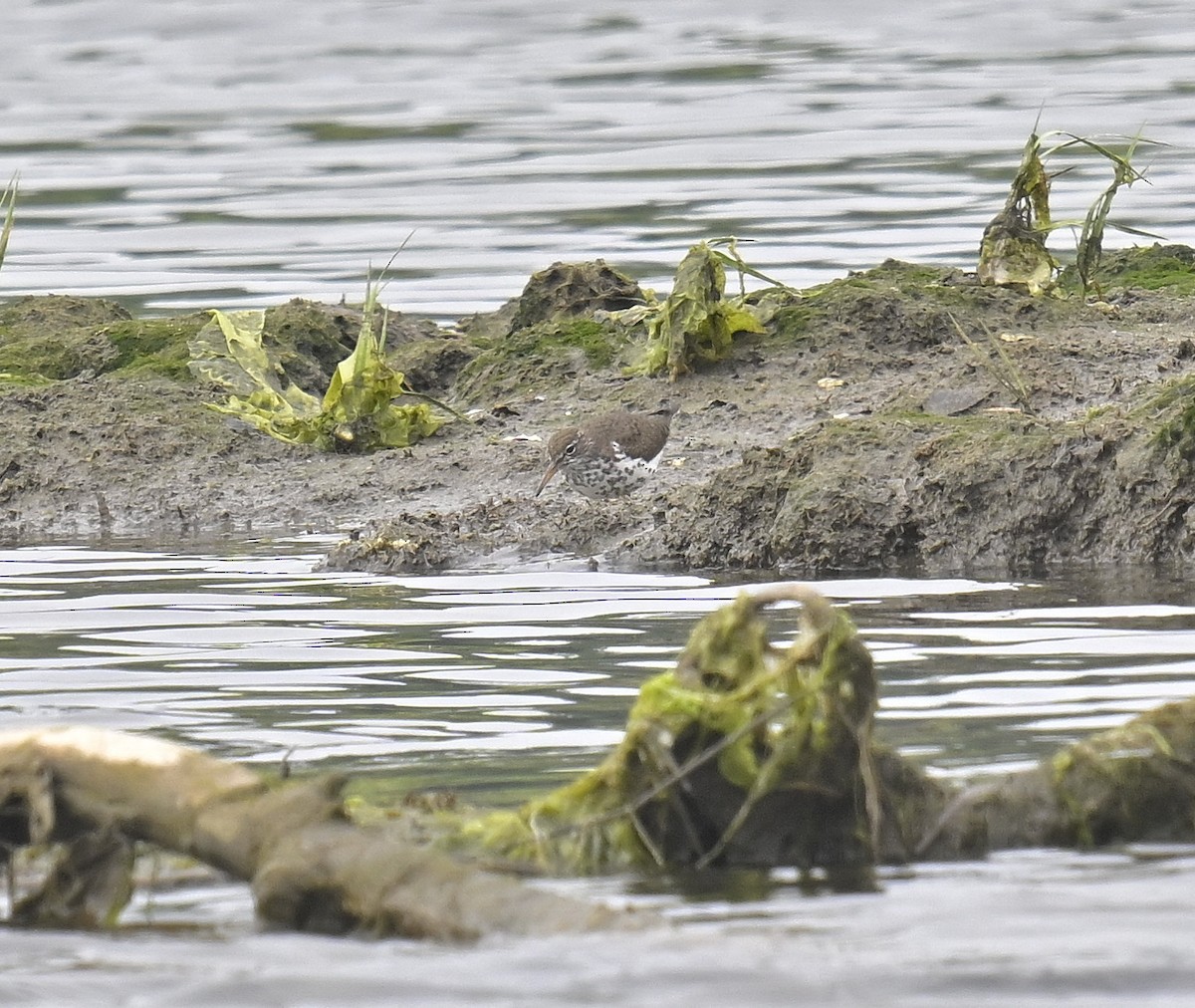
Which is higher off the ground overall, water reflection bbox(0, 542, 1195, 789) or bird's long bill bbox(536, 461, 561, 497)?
→ bird's long bill bbox(536, 461, 561, 497)

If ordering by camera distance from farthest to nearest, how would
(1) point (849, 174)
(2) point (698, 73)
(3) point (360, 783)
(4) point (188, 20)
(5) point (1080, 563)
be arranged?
(4) point (188, 20) < (2) point (698, 73) < (1) point (849, 174) < (5) point (1080, 563) < (3) point (360, 783)

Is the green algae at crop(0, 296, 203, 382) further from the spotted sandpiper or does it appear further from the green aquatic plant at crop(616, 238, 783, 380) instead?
the spotted sandpiper

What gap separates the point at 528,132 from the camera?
29188mm

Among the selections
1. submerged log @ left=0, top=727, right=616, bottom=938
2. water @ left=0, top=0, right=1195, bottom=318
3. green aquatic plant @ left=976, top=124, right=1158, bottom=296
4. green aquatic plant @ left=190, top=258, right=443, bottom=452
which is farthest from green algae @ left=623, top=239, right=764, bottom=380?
submerged log @ left=0, top=727, right=616, bottom=938

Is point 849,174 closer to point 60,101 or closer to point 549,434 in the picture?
point 549,434

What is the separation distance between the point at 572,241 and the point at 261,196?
490cm

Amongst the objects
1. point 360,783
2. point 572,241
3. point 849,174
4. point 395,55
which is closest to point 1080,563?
point 360,783

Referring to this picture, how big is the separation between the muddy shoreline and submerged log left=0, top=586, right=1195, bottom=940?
378 cm

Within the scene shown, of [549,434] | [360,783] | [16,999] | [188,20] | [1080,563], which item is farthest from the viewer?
[188,20]

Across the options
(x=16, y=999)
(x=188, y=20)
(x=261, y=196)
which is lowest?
(x=16, y=999)

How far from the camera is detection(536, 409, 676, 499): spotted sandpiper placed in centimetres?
1123

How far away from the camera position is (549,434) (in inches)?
511

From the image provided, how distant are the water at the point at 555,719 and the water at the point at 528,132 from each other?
28.7 feet

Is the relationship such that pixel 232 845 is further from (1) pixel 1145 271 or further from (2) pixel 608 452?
(1) pixel 1145 271
